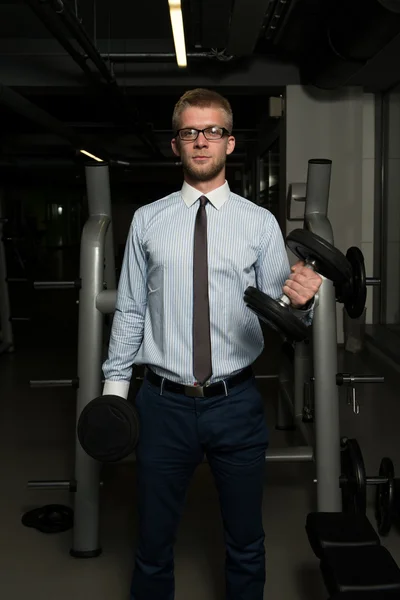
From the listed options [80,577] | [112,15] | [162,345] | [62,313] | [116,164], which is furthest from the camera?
[62,313]

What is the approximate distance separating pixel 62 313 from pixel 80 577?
731 centimetres

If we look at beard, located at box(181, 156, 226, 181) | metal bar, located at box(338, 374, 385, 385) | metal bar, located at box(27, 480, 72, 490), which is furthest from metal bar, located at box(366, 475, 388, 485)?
beard, located at box(181, 156, 226, 181)

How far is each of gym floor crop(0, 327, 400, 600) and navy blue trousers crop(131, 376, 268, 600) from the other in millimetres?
544

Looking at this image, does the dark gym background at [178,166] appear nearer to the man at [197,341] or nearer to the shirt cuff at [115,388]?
the man at [197,341]

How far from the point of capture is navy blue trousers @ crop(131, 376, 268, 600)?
6.15 ft

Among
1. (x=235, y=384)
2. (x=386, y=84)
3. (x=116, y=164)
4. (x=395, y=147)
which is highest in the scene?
(x=386, y=84)

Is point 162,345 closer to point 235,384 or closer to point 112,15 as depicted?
point 235,384

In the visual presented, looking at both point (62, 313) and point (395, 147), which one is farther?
point (62, 313)

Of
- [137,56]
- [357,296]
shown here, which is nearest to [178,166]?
[357,296]

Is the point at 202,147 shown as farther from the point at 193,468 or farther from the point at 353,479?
the point at 353,479

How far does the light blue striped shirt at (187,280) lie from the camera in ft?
6.07

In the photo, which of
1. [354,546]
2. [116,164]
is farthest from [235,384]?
[116,164]

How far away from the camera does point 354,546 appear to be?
1924 millimetres

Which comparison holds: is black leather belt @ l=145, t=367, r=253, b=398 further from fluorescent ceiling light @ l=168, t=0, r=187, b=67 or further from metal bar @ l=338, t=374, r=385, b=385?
fluorescent ceiling light @ l=168, t=0, r=187, b=67
